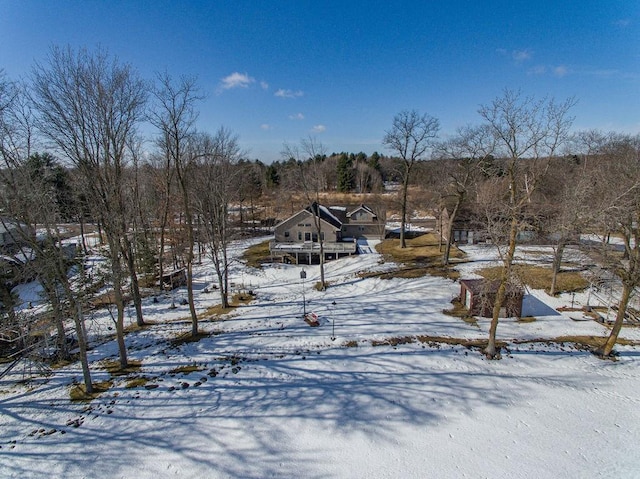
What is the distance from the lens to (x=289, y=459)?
921 centimetres

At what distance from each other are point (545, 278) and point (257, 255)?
27.4 m

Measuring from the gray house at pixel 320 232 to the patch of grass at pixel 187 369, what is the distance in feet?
63.9

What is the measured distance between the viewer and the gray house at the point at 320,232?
3531cm

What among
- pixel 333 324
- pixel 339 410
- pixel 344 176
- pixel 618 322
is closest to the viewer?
pixel 339 410

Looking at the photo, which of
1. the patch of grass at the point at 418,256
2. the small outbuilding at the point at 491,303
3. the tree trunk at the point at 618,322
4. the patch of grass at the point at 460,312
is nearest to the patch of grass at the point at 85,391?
the patch of grass at the point at 460,312

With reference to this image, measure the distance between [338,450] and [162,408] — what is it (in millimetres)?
6159

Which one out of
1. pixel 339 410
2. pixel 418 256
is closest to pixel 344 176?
pixel 418 256

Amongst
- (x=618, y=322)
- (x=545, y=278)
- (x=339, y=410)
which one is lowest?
(x=339, y=410)

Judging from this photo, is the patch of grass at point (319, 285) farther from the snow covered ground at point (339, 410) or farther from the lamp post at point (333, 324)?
the snow covered ground at point (339, 410)

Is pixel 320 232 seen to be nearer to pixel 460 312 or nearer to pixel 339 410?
pixel 460 312

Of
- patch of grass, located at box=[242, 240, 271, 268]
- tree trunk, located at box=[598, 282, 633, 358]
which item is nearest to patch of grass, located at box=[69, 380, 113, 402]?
patch of grass, located at box=[242, 240, 271, 268]

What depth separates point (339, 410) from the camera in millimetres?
11000

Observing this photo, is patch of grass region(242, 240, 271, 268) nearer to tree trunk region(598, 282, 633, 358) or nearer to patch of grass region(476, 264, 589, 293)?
Result: patch of grass region(476, 264, 589, 293)

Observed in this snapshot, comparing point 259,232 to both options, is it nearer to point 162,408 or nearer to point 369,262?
point 369,262
